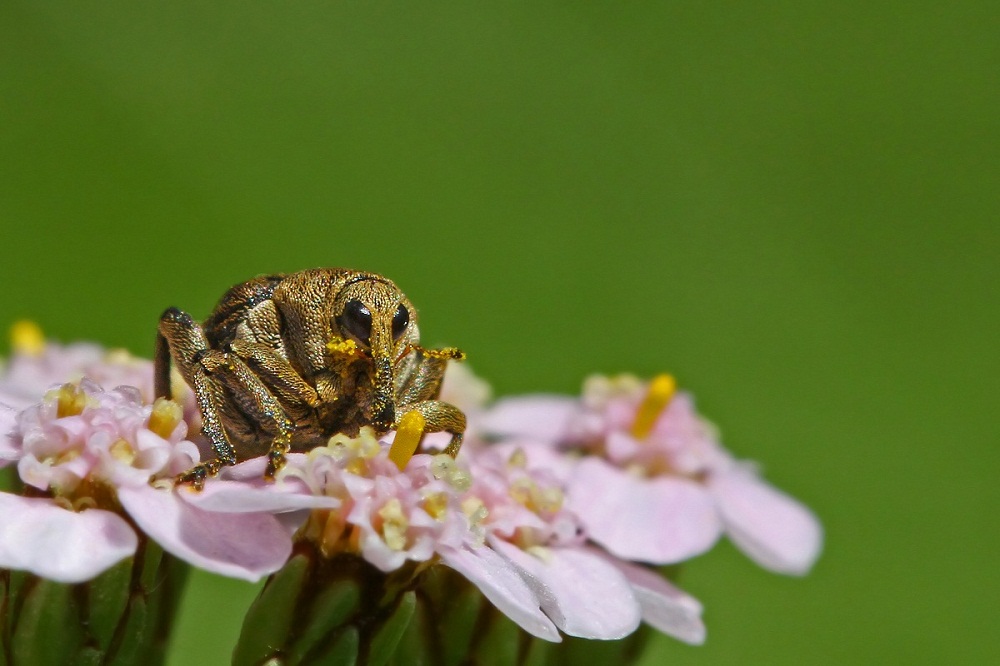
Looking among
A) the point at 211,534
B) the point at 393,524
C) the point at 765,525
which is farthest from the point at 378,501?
the point at 765,525

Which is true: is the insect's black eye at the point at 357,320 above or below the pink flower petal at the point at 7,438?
above

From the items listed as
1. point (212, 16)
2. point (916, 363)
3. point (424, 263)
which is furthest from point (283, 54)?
point (916, 363)

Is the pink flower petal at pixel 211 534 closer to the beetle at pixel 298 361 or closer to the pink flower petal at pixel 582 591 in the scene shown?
the beetle at pixel 298 361

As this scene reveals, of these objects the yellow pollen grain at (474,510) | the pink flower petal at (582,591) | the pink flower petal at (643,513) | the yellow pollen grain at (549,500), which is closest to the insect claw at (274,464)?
the yellow pollen grain at (474,510)

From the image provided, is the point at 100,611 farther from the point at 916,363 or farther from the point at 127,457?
the point at 916,363

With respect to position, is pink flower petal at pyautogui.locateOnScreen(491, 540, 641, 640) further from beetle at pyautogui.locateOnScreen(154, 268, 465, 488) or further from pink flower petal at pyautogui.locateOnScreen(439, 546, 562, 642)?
beetle at pyautogui.locateOnScreen(154, 268, 465, 488)

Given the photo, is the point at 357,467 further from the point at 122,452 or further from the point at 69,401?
the point at 69,401
